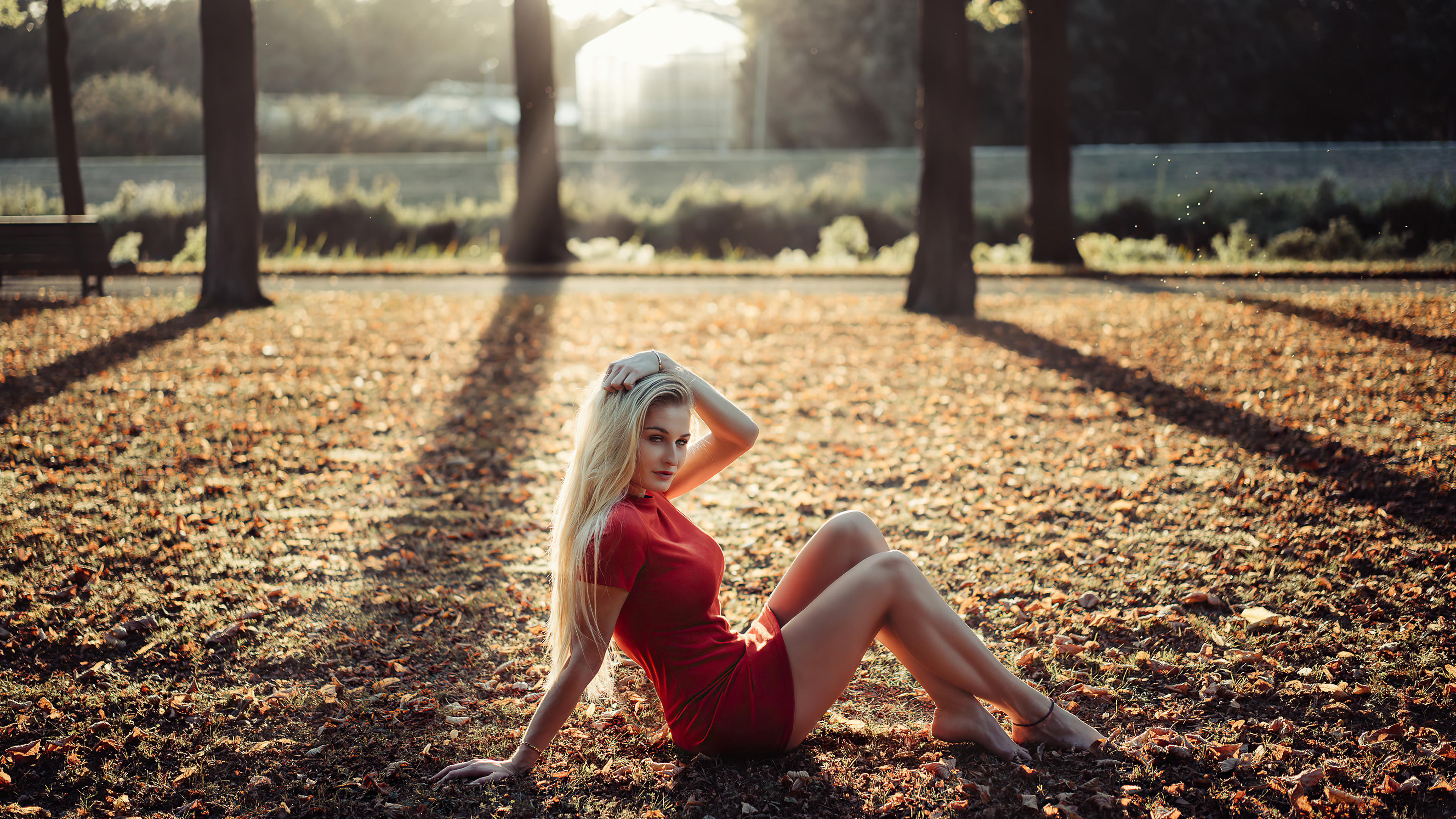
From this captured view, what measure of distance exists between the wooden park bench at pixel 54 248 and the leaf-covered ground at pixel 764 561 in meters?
3.01

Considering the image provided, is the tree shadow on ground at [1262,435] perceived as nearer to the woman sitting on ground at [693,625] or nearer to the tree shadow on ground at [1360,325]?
the tree shadow on ground at [1360,325]

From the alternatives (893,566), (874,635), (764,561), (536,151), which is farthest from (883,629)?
(536,151)

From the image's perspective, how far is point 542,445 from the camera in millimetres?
7082

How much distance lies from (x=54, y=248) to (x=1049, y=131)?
14933 mm

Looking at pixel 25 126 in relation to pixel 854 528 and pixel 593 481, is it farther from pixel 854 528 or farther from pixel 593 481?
pixel 854 528

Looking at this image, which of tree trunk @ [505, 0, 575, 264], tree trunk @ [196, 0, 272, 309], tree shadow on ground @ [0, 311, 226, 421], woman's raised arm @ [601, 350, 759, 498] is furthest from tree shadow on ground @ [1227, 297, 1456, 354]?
tree trunk @ [196, 0, 272, 309]

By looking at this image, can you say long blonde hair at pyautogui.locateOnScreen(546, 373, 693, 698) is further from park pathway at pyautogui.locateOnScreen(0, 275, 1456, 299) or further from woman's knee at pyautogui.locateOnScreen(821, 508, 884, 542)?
park pathway at pyautogui.locateOnScreen(0, 275, 1456, 299)

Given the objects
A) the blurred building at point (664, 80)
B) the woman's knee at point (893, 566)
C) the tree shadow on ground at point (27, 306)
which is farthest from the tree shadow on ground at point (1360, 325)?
the blurred building at point (664, 80)

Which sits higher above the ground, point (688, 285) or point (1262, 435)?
point (688, 285)

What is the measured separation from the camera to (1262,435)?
663 centimetres

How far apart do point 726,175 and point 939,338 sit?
15965mm

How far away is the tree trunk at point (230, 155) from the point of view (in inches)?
A: 449

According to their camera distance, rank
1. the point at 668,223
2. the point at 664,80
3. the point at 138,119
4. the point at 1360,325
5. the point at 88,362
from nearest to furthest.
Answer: the point at 88,362, the point at 1360,325, the point at 668,223, the point at 138,119, the point at 664,80

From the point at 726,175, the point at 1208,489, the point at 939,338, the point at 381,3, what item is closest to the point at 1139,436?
the point at 1208,489
